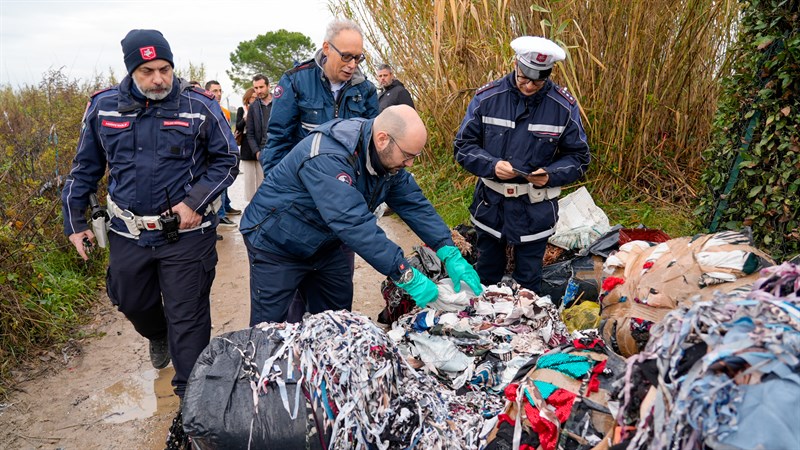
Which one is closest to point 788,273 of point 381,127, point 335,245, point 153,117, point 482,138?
point 381,127

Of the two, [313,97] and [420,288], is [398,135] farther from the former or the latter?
[313,97]

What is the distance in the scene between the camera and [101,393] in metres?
3.24

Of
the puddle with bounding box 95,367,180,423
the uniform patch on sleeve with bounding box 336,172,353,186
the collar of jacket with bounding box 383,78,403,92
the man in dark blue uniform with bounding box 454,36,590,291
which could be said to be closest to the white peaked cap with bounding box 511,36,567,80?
the man in dark blue uniform with bounding box 454,36,590,291

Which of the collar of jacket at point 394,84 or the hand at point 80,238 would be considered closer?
the hand at point 80,238

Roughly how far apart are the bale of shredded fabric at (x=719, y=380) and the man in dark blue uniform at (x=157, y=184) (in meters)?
2.28

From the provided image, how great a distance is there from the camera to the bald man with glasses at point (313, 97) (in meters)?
3.46

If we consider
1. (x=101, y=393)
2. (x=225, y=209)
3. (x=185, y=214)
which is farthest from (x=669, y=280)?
(x=225, y=209)

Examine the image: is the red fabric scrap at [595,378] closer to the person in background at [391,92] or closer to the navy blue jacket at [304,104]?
the navy blue jacket at [304,104]

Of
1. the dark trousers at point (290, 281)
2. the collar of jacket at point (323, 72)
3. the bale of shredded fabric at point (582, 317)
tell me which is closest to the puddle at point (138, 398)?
the dark trousers at point (290, 281)

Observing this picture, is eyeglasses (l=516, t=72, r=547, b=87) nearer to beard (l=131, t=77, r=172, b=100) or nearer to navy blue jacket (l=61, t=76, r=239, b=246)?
navy blue jacket (l=61, t=76, r=239, b=246)

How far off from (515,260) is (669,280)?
60.1 inches

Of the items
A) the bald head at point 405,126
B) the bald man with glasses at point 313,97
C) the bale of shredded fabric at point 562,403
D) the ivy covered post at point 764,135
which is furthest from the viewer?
the bald man with glasses at point 313,97

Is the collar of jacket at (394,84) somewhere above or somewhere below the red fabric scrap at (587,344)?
above

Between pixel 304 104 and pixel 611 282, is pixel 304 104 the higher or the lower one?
the higher one
